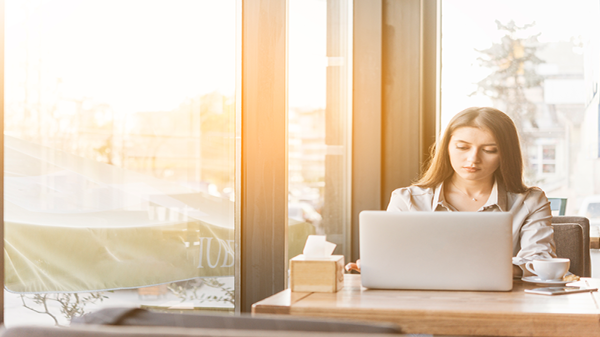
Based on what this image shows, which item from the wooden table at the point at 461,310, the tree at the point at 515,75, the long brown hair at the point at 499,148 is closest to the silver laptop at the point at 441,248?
the wooden table at the point at 461,310

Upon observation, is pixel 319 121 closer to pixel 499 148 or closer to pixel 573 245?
pixel 499 148

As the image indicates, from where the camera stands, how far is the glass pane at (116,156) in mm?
1440

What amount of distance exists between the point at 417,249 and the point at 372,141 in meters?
1.86

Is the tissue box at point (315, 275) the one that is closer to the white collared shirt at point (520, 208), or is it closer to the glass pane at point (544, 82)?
the white collared shirt at point (520, 208)

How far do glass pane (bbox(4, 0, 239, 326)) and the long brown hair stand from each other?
0.79 metres

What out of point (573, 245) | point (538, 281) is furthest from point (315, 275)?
point (573, 245)

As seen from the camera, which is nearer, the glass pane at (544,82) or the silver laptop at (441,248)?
the silver laptop at (441,248)

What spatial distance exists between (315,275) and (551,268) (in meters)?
0.65

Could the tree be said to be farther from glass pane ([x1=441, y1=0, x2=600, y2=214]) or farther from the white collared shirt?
the white collared shirt

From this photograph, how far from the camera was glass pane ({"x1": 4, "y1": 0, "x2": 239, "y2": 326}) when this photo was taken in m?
1.44

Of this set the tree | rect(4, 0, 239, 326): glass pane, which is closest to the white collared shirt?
rect(4, 0, 239, 326): glass pane

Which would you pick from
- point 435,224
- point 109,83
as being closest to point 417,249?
point 435,224

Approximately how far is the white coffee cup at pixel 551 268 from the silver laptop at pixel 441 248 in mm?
191

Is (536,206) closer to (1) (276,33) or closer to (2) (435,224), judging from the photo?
(2) (435,224)
